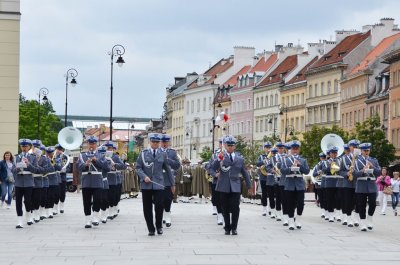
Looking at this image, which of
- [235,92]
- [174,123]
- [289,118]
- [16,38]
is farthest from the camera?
[174,123]

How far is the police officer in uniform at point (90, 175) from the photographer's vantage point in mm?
28453

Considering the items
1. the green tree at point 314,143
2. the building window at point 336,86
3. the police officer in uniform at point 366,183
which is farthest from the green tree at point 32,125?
the police officer in uniform at point 366,183

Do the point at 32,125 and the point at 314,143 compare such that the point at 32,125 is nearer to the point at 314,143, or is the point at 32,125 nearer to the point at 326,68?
A: the point at 326,68

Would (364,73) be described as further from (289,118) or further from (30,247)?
(30,247)

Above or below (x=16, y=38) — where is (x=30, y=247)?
below

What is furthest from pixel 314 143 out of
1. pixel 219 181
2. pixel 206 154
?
pixel 219 181

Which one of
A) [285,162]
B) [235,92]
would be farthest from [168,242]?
[235,92]

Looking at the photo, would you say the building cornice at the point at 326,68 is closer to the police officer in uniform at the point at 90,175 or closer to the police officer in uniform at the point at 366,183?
the police officer in uniform at the point at 366,183

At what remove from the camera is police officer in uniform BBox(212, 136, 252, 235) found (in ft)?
84.6

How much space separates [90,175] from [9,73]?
3116 cm

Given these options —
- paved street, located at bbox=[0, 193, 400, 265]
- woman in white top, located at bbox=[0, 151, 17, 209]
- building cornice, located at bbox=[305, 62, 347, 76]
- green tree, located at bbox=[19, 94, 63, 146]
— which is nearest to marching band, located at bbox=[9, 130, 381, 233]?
paved street, located at bbox=[0, 193, 400, 265]

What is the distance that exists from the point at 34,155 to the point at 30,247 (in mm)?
7726

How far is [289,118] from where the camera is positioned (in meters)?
132

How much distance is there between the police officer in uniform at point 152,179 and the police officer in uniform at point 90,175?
296cm
